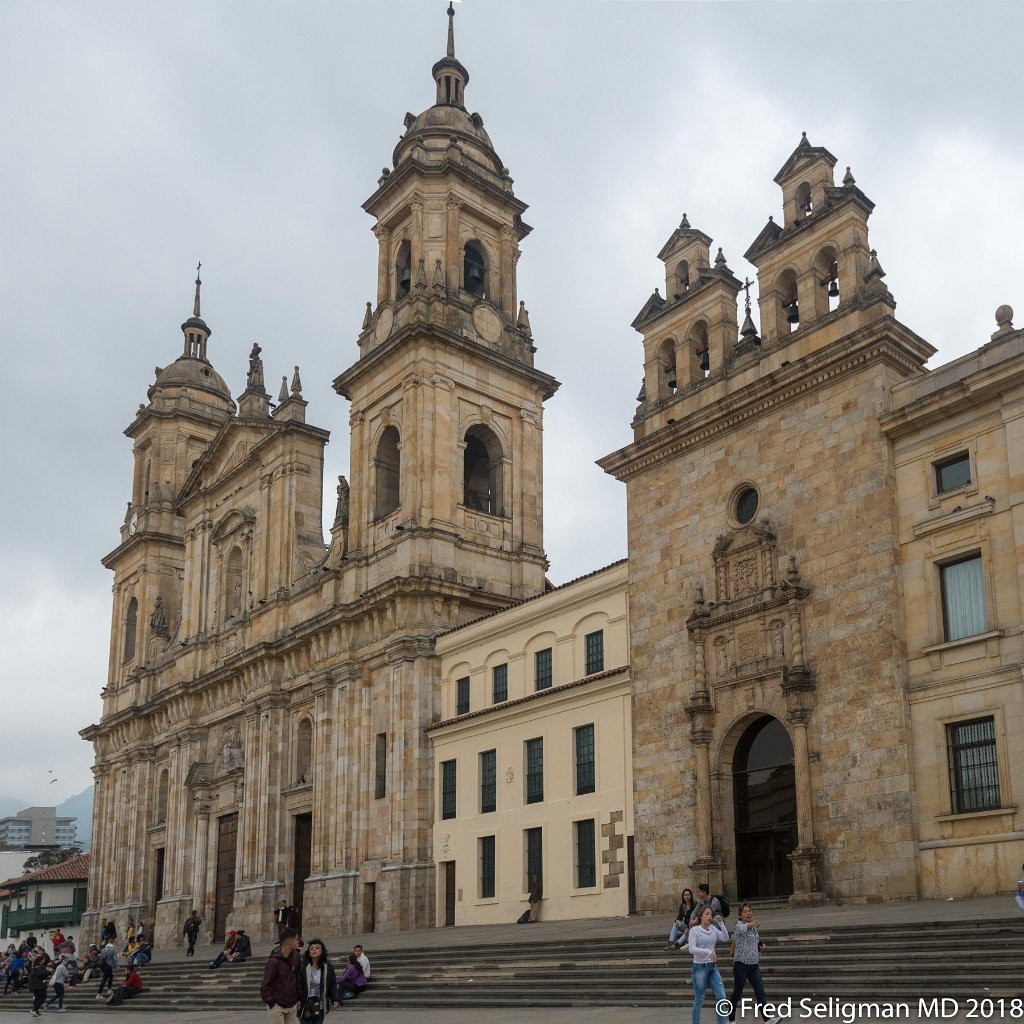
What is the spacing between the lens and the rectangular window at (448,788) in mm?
39812

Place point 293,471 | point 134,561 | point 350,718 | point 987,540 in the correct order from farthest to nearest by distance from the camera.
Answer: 1. point 134,561
2. point 293,471
3. point 350,718
4. point 987,540

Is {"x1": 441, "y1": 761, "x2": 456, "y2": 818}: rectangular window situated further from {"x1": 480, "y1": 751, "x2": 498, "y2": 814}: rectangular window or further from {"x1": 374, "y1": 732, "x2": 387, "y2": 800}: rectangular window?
{"x1": 374, "y1": 732, "x2": 387, "y2": 800}: rectangular window

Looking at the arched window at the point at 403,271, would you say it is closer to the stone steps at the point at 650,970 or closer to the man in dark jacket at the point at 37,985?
the stone steps at the point at 650,970

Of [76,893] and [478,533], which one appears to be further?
[76,893]

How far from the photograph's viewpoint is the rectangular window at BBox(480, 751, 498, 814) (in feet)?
125

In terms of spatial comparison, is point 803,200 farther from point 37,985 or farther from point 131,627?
point 131,627

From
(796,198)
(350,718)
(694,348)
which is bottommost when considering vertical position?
(350,718)

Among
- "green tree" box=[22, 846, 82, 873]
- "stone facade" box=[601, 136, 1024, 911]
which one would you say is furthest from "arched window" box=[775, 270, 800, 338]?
"green tree" box=[22, 846, 82, 873]

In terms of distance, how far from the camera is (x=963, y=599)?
2542 centimetres

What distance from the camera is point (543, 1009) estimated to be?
20922 mm

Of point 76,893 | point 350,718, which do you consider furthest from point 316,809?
point 76,893

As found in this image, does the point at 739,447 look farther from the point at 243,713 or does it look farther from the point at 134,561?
the point at 134,561

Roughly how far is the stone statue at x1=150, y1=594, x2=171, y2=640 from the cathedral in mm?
2392

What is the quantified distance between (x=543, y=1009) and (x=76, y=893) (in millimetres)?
64900
